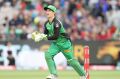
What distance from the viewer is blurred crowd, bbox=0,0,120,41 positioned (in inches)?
869

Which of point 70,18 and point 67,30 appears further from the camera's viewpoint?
point 70,18

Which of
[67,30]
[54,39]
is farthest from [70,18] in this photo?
[54,39]

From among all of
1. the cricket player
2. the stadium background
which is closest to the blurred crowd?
the stadium background

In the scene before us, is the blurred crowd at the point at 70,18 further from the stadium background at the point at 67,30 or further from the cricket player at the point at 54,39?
the cricket player at the point at 54,39

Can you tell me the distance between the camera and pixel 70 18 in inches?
915

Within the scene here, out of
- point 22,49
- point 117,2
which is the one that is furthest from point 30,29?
point 117,2

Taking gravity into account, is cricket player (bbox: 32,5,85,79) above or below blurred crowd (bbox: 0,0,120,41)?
below

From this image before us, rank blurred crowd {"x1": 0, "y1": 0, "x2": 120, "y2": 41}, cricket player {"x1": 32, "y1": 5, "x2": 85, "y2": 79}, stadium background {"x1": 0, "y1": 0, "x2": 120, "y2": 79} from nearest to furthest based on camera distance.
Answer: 1. cricket player {"x1": 32, "y1": 5, "x2": 85, "y2": 79}
2. stadium background {"x1": 0, "y1": 0, "x2": 120, "y2": 79}
3. blurred crowd {"x1": 0, "y1": 0, "x2": 120, "y2": 41}

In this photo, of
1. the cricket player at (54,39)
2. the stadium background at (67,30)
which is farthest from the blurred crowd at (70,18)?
the cricket player at (54,39)

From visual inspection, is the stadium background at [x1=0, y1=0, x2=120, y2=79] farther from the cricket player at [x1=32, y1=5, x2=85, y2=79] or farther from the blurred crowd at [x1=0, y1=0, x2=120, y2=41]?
the cricket player at [x1=32, y1=5, x2=85, y2=79]

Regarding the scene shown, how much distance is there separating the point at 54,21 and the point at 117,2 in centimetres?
1143

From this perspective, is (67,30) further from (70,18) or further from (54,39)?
(54,39)

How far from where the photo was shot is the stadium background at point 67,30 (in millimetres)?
20750

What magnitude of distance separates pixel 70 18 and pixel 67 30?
1.02 meters
